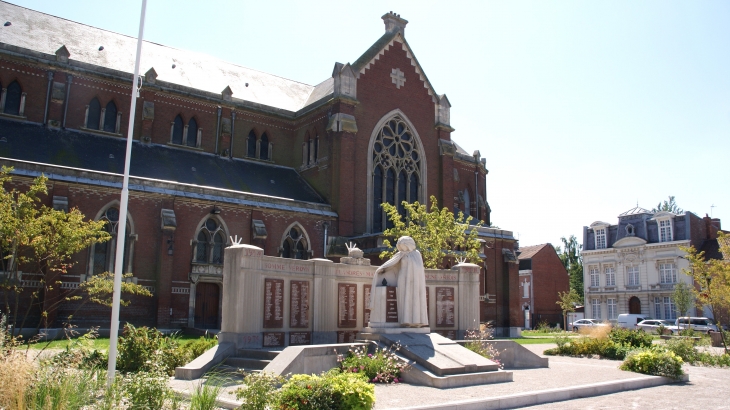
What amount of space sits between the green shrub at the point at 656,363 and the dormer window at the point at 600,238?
162 ft

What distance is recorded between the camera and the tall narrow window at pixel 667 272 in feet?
185

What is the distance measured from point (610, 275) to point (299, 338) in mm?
53032

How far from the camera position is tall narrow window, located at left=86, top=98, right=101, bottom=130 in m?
32.1

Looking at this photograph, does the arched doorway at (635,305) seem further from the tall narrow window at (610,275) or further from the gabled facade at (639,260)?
the tall narrow window at (610,275)

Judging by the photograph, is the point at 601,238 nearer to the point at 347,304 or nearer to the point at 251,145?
the point at 251,145

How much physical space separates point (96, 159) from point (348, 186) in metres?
13.1

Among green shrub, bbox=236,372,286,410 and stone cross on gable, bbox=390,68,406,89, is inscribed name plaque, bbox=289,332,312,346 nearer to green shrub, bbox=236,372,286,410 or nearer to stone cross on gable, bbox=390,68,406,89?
green shrub, bbox=236,372,286,410

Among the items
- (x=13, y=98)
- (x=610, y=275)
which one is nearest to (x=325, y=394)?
(x=13, y=98)

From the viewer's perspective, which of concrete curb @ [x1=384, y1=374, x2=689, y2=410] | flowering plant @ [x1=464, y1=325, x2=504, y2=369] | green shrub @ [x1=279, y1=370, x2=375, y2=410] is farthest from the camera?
flowering plant @ [x1=464, y1=325, x2=504, y2=369]

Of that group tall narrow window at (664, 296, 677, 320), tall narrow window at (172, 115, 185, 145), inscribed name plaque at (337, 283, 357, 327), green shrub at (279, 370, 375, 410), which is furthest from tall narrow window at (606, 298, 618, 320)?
green shrub at (279, 370, 375, 410)

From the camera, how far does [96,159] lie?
2980 cm

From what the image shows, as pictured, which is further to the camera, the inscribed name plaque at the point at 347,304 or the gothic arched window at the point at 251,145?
the gothic arched window at the point at 251,145

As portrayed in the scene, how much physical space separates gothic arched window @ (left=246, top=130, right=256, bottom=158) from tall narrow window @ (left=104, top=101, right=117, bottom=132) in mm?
7563

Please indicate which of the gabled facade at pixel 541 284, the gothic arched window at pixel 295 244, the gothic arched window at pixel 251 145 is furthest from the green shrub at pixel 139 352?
the gabled facade at pixel 541 284
